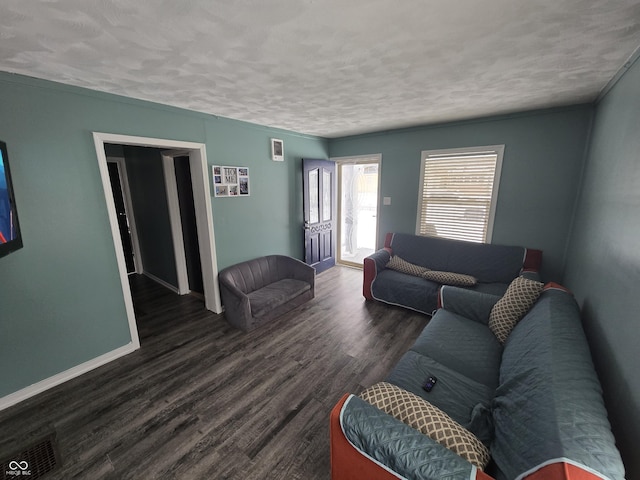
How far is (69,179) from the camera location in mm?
2088

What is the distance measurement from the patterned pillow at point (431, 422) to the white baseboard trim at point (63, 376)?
2559 mm

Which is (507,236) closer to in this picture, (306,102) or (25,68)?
(306,102)

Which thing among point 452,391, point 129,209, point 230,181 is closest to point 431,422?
point 452,391

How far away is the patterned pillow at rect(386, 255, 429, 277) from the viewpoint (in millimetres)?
3447

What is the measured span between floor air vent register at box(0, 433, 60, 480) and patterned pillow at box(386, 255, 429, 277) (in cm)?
357

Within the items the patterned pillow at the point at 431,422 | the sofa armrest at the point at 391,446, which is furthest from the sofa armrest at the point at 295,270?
the sofa armrest at the point at 391,446

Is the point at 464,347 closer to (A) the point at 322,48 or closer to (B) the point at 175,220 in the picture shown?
(A) the point at 322,48

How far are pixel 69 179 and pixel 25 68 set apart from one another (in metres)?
0.77

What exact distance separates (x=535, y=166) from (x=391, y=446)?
3.55m

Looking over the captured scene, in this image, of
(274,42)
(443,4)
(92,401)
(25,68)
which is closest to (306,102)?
(274,42)

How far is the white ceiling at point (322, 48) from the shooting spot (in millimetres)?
1148

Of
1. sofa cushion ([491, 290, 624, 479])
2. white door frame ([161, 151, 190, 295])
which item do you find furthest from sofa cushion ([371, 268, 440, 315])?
white door frame ([161, 151, 190, 295])

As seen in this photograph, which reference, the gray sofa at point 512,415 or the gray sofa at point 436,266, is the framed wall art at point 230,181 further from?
the gray sofa at point 512,415

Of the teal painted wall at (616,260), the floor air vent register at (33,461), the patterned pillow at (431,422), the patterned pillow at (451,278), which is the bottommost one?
the floor air vent register at (33,461)
